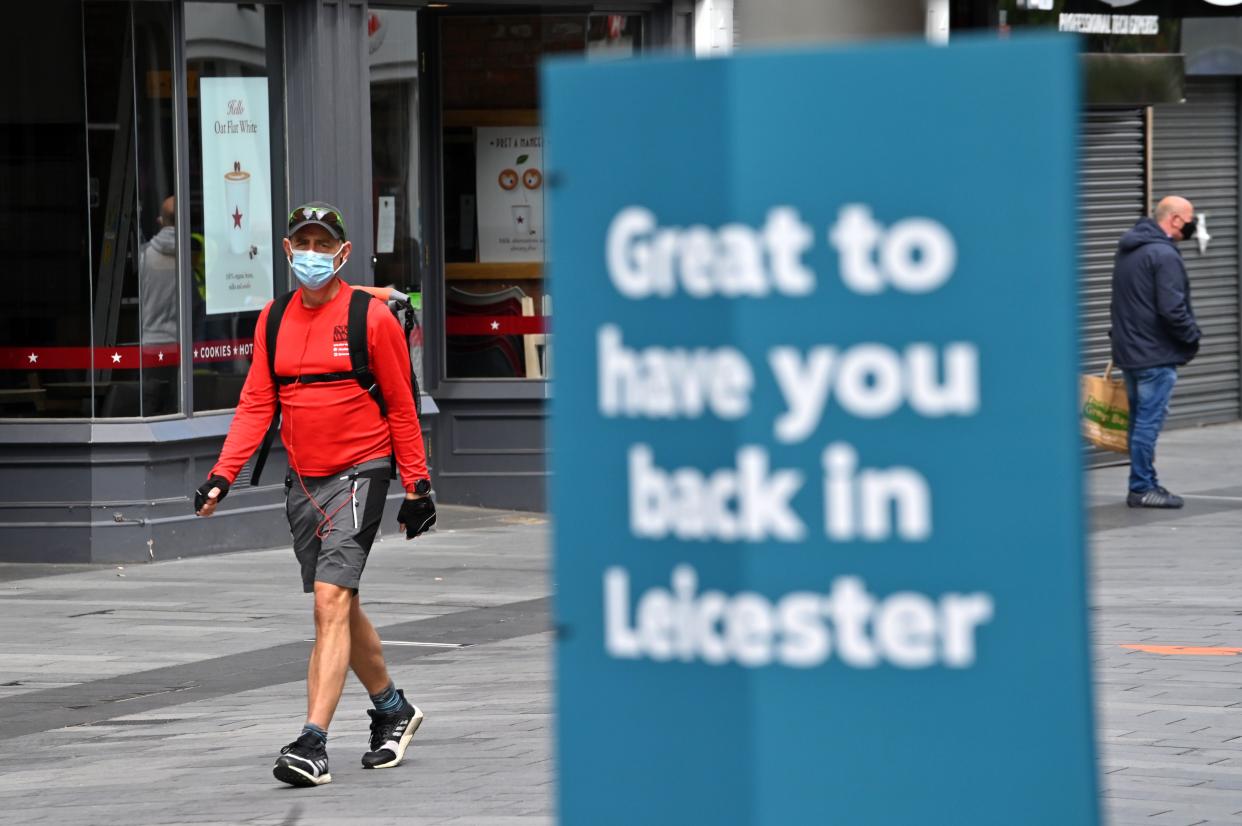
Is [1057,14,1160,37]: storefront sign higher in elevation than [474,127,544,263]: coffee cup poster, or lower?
higher

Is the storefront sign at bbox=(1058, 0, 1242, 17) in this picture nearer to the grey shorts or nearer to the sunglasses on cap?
the sunglasses on cap

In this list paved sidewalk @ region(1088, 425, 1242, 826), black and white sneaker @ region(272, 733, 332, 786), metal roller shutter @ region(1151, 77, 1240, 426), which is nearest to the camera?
paved sidewalk @ region(1088, 425, 1242, 826)

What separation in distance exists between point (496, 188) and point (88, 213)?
330 centimetres

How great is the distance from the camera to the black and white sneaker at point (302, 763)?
6438 millimetres

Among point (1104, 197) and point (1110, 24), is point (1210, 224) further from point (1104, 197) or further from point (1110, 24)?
point (1110, 24)

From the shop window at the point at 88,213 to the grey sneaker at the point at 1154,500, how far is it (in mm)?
6405

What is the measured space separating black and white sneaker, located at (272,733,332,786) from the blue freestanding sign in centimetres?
412

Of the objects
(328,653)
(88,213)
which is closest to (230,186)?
(88,213)

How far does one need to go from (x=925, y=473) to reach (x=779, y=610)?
231mm

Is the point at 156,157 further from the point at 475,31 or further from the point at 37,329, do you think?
the point at 475,31

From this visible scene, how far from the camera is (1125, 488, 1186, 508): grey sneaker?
1405 cm

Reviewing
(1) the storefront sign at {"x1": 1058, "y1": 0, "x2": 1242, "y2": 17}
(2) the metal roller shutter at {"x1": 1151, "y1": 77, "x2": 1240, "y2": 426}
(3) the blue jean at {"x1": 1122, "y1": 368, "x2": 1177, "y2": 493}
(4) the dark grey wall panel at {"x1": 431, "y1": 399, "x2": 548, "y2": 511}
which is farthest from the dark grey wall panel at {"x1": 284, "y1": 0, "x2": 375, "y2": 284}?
(2) the metal roller shutter at {"x1": 1151, "y1": 77, "x2": 1240, "y2": 426}

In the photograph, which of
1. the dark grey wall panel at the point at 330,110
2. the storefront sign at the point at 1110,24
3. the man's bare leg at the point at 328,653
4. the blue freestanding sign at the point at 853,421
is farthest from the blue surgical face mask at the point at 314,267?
the storefront sign at the point at 1110,24

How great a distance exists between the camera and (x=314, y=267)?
22.0 feet
